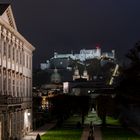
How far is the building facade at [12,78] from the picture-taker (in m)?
46.6

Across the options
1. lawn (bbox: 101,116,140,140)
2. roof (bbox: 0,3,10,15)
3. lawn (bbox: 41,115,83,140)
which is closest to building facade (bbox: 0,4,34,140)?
roof (bbox: 0,3,10,15)

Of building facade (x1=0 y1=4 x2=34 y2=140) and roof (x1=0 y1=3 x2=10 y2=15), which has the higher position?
roof (x1=0 y1=3 x2=10 y2=15)

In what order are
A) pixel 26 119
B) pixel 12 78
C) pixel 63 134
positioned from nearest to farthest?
pixel 12 78 < pixel 63 134 < pixel 26 119

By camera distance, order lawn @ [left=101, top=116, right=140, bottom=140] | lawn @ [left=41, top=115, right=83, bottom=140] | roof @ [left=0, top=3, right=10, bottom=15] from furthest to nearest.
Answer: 1. lawn @ [left=101, top=116, right=140, bottom=140]
2. lawn @ [left=41, top=115, right=83, bottom=140]
3. roof @ [left=0, top=3, right=10, bottom=15]

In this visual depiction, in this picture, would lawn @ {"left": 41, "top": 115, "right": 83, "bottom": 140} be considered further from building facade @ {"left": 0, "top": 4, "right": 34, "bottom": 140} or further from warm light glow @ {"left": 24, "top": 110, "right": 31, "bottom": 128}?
building facade @ {"left": 0, "top": 4, "right": 34, "bottom": 140}

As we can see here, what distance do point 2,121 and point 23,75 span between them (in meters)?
16.7

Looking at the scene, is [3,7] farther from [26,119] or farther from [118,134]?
[118,134]

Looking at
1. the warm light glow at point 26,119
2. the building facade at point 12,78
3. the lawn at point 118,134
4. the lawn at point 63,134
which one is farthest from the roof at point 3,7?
the warm light glow at point 26,119

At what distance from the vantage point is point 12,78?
53.2 metres

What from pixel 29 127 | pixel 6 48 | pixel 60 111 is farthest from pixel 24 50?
pixel 60 111

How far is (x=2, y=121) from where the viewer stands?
4575 centimetres

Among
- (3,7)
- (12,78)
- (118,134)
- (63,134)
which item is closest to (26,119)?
(63,134)

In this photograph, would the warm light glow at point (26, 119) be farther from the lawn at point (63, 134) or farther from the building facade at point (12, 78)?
the lawn at point (63, 134)

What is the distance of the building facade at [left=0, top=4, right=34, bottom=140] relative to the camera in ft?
153
